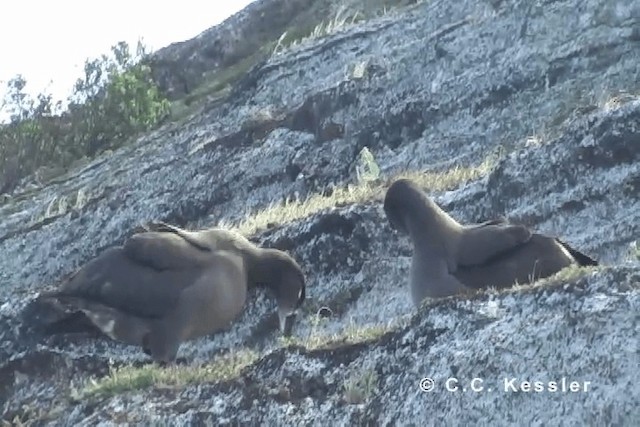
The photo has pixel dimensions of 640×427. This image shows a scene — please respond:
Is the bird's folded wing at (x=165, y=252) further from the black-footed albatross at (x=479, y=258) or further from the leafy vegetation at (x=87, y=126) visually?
the leafy vegetation at (x=87, y=126)

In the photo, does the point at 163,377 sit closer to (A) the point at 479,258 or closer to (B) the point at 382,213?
(A) the point at 479,258

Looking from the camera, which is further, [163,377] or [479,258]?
[479,258]

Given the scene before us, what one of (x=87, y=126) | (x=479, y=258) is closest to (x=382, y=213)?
(x=479, y=258)

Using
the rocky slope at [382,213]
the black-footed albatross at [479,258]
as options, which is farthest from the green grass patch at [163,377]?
the black-footed albatross at [479,258]

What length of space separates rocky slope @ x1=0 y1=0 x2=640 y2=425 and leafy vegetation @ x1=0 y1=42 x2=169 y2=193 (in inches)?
183

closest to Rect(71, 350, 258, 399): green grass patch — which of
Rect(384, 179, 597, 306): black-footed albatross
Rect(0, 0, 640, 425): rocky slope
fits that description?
Rect(0, 0, 640, 425): rocky slope

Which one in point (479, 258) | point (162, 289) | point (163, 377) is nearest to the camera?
point (163, 377)

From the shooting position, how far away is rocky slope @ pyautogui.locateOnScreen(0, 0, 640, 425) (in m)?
12.4

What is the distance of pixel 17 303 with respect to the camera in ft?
62.3

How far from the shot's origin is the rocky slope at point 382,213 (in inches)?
487

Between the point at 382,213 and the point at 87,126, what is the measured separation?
2504cm

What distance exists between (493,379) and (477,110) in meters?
15.4

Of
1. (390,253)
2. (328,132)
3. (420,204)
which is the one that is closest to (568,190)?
(390,253)

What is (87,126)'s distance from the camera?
43438 millimetres
